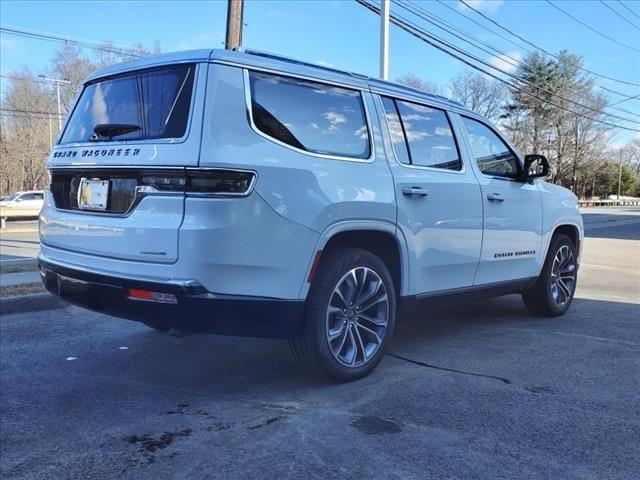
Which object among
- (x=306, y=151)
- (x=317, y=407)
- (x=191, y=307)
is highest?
(x=306, y=151)

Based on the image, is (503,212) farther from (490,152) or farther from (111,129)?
(111,129)

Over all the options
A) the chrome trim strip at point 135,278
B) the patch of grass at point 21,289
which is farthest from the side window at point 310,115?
the patch of grass at point 21,289

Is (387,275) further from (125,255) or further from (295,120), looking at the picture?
(125,255)

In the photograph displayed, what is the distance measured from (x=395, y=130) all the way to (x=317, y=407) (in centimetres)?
206

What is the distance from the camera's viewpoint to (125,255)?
3.31 m

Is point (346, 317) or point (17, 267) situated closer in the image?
point (346, 317)

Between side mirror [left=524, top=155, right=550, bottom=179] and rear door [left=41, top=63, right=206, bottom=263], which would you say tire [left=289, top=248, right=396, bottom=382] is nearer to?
rear door [left=41, top=63, right=206, bottom=263]

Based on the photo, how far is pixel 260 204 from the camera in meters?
3.23

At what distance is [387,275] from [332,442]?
1363 millimetres

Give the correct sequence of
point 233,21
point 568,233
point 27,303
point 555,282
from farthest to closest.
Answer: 1. point 233,21
2. point 27,303
3. point 568,233
4. point 555,282

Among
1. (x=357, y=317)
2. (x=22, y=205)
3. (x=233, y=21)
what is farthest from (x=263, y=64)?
(x=22, y=205)

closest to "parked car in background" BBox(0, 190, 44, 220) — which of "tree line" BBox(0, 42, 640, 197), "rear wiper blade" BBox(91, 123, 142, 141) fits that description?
"tree line" BBox(0, 42, 640, 197)

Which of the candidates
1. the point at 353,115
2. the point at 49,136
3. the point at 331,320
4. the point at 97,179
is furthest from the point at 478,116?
the point at 49,136

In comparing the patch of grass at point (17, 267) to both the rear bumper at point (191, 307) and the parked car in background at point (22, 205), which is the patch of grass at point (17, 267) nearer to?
the rear bumper at point (191, 307)
